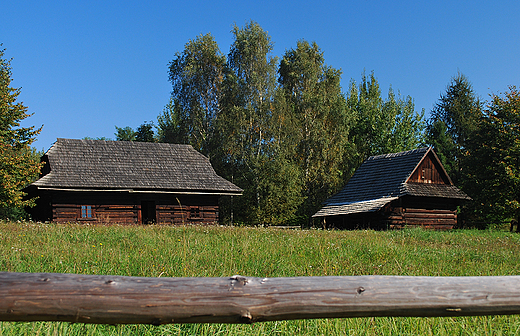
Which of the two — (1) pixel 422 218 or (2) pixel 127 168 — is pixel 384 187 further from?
(2) pixel 127 168

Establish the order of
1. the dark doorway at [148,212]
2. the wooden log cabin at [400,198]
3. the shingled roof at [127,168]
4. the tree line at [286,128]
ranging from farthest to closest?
the tree line at [286,128] → the wooden log cabin at [400,198] → the dark doorway at [148,212] → the shingled roof at [127,168]

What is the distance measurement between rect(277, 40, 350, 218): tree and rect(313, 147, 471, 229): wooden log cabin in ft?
21.0

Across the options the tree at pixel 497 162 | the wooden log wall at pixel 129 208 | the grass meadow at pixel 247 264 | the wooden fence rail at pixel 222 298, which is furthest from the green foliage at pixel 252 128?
→ the wooden fence rail at pixel 222 298

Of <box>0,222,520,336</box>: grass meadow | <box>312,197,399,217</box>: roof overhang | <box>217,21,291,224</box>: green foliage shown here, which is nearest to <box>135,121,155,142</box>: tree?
<box>217,21,291,224</box>: green foliage

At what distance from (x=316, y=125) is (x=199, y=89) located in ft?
32.8

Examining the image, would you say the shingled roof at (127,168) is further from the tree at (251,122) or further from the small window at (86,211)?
the tree at (251,122)

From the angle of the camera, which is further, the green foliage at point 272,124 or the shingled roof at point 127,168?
the green foliage at point 272,124

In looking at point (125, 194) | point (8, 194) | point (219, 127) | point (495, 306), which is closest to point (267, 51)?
point (219, 127)

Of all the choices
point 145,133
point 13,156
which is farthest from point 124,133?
point 13,156

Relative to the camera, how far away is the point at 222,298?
223 centimetres

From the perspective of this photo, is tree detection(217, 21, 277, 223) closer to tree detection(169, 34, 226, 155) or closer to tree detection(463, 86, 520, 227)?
tree detection(169, 34, 226, 155)

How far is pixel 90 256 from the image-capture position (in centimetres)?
683

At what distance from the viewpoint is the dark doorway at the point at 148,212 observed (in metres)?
23.5

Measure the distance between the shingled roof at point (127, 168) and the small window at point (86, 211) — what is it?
1.23 m
